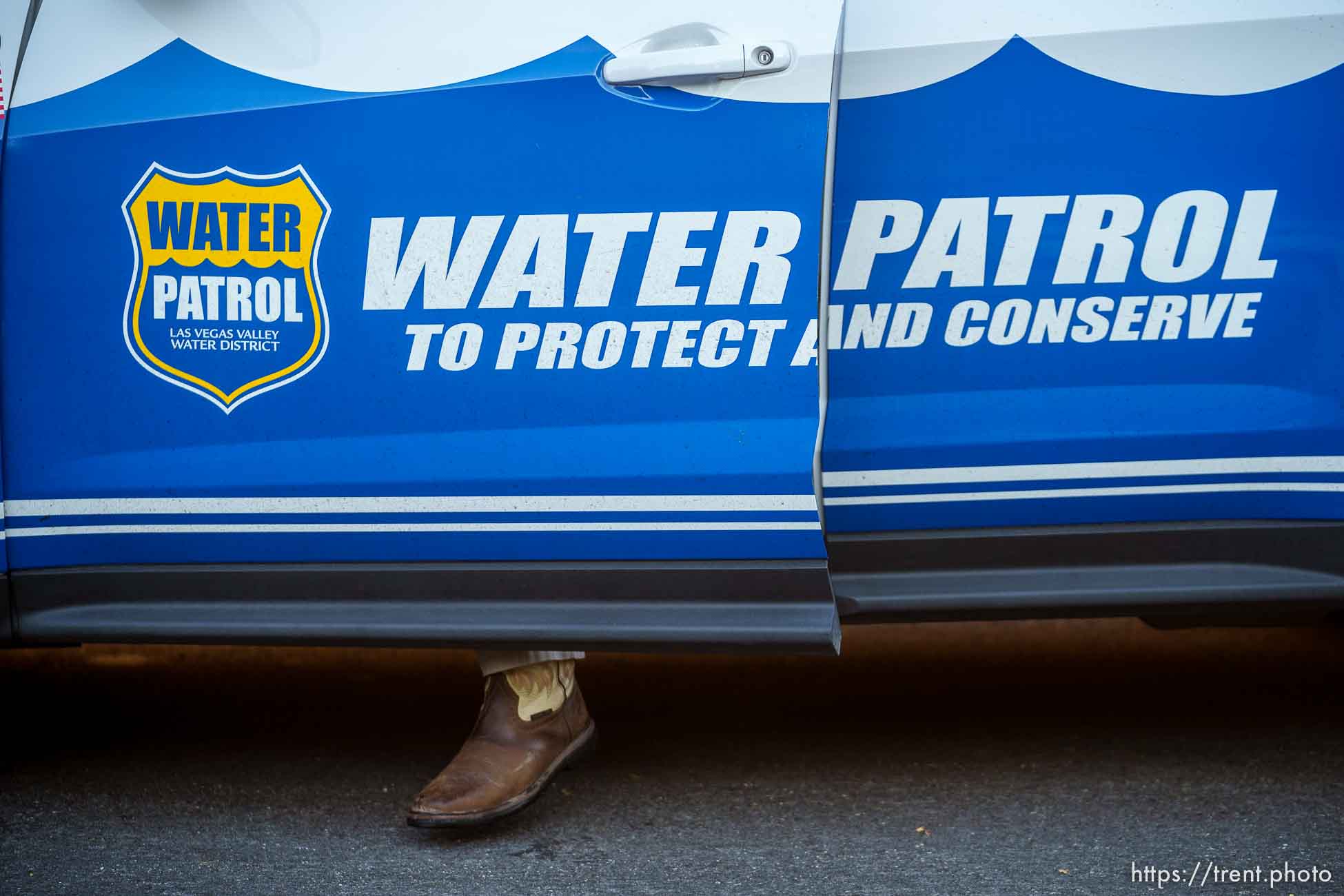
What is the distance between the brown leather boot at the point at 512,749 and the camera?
1.92 m

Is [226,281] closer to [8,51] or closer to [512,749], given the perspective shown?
[8,51]

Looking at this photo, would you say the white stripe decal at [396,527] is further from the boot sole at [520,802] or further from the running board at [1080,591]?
the boot sole at [520,802]

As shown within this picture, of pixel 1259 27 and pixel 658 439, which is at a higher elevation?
pixel 1259 27

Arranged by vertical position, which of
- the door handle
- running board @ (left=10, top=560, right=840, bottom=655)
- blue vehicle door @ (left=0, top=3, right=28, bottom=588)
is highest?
the door handle

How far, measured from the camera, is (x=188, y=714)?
254cm

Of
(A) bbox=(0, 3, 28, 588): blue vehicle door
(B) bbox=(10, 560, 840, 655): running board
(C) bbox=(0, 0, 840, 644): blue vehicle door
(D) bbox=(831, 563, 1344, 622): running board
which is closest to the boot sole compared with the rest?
(B) bbox=(10, 560, 840, 655): running board

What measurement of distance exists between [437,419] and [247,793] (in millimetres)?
786

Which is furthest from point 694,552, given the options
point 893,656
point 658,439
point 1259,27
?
point 893,656

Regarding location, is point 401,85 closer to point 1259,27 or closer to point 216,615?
point 216,615

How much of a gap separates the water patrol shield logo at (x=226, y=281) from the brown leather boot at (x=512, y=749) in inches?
24.7

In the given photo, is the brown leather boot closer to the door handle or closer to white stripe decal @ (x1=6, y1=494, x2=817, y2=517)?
white stripe decal @ (x1=6, y1=494, x2=817, y2=517)

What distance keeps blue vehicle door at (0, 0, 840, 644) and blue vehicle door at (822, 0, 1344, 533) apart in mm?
141

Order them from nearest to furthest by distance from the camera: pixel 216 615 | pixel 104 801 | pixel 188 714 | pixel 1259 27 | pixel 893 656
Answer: pixel 1259 27, pixel 216 615, pixel 104 801, pixel 188 714, pixel 893 656

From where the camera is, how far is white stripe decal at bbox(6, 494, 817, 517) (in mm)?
1800
